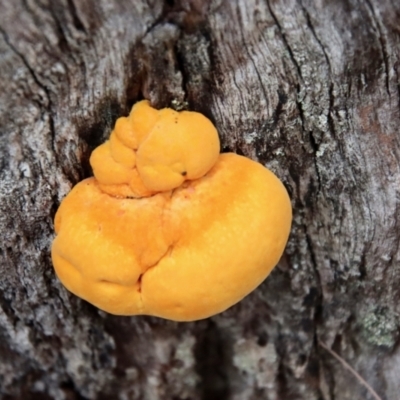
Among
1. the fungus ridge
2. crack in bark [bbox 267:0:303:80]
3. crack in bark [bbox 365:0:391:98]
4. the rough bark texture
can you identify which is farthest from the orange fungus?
crack in bark [bbox 365:0:391:98]

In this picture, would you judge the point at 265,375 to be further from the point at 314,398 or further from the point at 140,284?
the point at 140,284

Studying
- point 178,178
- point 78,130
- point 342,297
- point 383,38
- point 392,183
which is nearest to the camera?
point 178,178

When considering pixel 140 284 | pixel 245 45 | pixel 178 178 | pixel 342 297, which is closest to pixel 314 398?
pixel 342 297

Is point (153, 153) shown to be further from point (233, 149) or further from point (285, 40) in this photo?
point (285, 40)

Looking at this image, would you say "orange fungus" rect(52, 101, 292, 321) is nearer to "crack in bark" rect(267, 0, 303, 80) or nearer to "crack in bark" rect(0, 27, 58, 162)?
"crack in bark" rect(0, 27, 58, 162)

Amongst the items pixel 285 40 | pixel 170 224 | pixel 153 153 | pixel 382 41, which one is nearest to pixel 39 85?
pixel 153 153

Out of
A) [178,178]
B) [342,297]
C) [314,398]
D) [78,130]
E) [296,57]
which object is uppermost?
[296,57]

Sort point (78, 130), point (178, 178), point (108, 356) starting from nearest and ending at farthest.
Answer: point (178, 178), point (78, 130), point (108, 356)
